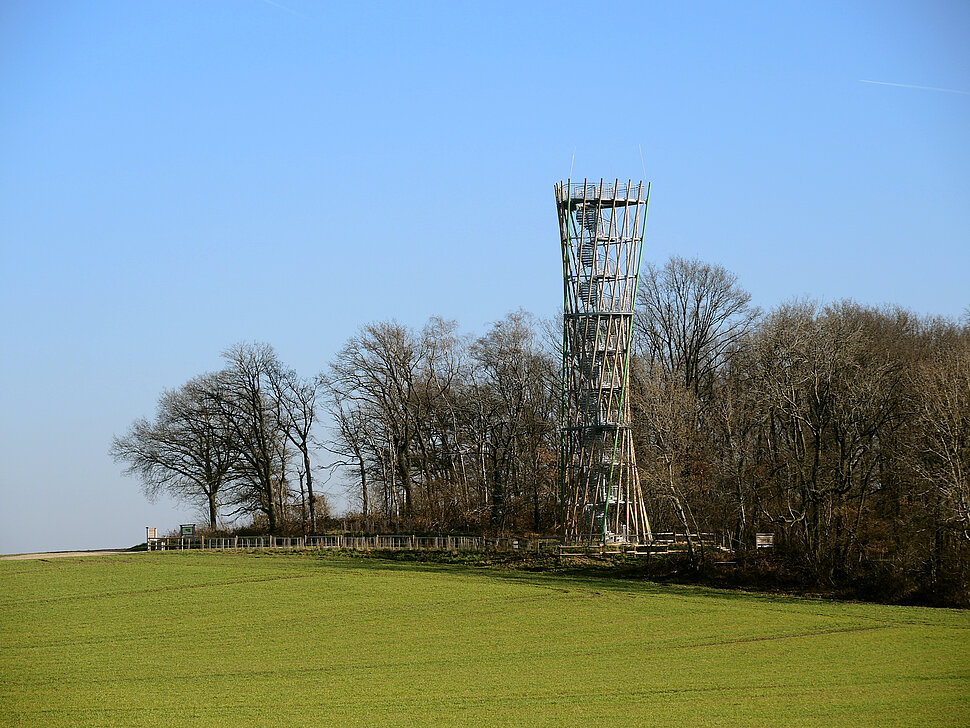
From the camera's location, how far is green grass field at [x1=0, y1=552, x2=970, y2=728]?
18.4 meters

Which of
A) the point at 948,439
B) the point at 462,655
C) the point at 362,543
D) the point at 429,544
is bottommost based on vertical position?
the point at 462,655

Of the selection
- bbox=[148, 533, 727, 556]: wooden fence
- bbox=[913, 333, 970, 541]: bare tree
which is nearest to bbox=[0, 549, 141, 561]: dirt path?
bbox=[148, 533, 727, 556]: wooden fence

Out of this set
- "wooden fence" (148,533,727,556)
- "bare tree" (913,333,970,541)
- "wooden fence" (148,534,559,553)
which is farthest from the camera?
"wooden fence" (148,534,559,553)

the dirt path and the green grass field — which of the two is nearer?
the green grass field

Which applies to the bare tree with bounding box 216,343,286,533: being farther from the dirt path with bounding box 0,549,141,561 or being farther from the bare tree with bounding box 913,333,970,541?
the bare tree with bounding box 913,333,970,541

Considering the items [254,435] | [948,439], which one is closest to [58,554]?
[254,435]

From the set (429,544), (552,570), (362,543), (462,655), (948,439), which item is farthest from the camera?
(362,543)

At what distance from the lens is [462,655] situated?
24375 millimetres

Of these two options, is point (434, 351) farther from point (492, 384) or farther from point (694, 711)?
point (694, 711)

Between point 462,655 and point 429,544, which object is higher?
point 429,544

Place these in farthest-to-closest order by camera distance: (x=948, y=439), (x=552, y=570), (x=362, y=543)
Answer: (x=362, y=543) → (x=552, y=570) → (x=948, y=439)

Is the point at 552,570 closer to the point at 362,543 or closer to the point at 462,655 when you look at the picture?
the point at 362,543

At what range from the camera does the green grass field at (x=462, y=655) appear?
18.4 m

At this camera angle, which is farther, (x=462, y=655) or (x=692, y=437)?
(x=692, y=437)
